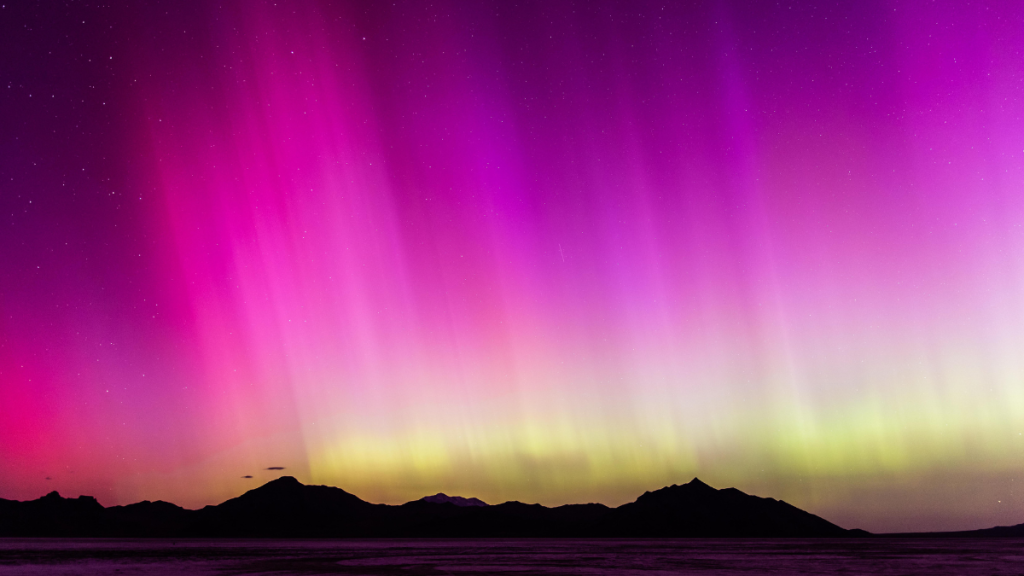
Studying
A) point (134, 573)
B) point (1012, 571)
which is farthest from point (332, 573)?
point (1012, 571)

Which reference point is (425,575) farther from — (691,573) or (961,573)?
(961,573)

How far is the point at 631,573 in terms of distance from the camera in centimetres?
4672

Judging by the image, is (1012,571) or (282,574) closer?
(282,574)

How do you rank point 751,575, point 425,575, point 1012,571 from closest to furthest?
point 425,575 < point 751,575 < point 1012,571

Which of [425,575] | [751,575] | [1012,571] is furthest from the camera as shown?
[1012,571]

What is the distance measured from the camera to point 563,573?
46562 mm

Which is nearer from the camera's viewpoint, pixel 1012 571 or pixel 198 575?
pixel 198 575

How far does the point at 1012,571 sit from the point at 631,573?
30.2 metres

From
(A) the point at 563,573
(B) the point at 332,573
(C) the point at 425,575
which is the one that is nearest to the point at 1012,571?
(A) the point at 563,573

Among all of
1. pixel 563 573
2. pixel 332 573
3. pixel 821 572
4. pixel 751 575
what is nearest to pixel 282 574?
pixel 332 573

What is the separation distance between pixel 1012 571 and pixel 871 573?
42.4 feet

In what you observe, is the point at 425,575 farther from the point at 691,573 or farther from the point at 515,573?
the point at 691,573

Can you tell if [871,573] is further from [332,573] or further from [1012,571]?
[332,573]

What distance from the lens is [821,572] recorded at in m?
51.2
